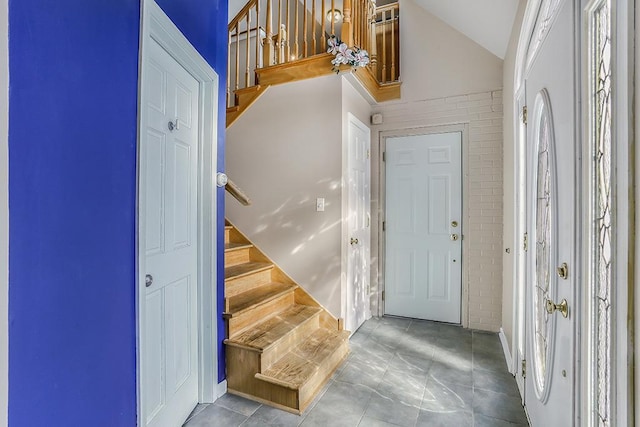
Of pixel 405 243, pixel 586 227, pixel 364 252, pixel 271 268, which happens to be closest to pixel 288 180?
pixel 271 268

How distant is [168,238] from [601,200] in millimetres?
1783

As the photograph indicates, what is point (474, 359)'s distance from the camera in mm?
2553

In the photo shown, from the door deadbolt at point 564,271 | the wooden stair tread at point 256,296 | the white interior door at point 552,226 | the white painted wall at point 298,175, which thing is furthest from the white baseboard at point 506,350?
the wooden stair tread at point 256,296

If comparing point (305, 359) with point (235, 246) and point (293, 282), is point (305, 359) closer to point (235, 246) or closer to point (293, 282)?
point (293, 282)

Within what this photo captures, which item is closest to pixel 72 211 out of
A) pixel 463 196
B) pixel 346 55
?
pixel 346 55

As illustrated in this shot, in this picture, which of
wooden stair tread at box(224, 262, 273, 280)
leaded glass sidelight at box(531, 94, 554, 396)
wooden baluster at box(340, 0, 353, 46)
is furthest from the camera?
wooden baluster at box(340, 0, 353, 46)

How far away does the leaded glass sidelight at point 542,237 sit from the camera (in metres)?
1.41

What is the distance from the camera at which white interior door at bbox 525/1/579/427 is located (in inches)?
42.7

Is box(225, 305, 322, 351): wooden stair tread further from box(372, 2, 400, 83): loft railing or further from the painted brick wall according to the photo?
box(372, 2, 400, 83): loft railing

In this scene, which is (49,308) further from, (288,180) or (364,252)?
(364,252)

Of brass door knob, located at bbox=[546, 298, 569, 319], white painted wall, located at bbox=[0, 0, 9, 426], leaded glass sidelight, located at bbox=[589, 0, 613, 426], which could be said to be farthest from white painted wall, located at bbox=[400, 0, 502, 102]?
white painted wall, located at bbox=[0, 0, 9, 426]

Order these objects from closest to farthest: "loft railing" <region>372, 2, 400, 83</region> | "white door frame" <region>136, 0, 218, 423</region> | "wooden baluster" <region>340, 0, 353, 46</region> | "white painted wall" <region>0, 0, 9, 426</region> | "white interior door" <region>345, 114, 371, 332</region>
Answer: "white painted wall" <region>0, 0, 9, 426</region>, "white door frame" <region>136, 0, 218, 423</region>, "wooden baluster" <region>340, 0, 353, 46</region>, "white interior door" <region>345, 114, 371, 332</region>, "loft railing" <region>372, 2, 400, 83</region>

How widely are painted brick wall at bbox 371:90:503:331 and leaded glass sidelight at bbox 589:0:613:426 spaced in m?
2.32
